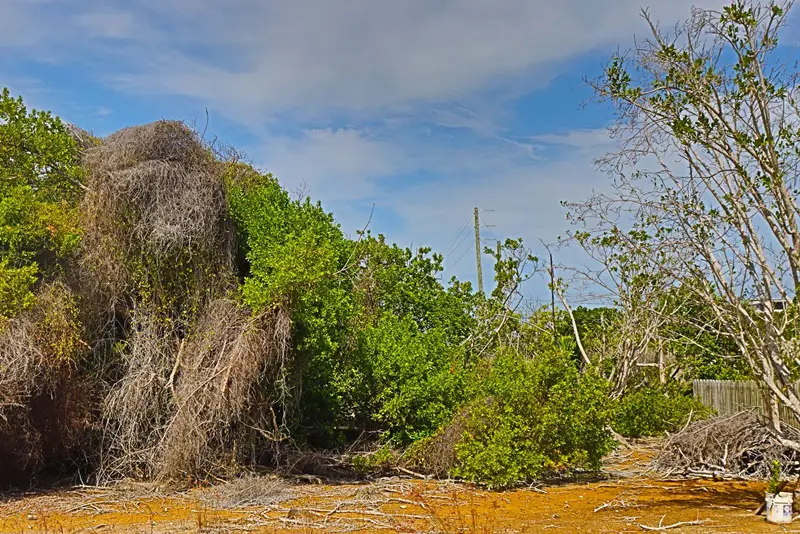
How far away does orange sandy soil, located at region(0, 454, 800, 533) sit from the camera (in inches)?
314

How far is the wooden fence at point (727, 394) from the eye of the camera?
15.0 m

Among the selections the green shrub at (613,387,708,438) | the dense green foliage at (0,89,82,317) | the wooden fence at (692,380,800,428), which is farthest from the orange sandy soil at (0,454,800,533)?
the wooden fence at (692,380,800,428)

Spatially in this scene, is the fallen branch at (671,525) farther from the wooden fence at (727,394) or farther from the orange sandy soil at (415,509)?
the wooden fence at (727,394)

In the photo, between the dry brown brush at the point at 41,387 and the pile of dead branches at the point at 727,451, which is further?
the pile of dead branches at the point at 727,451

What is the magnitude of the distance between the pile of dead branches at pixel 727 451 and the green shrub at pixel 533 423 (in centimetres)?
128

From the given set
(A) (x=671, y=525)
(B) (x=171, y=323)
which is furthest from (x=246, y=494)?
(A) (x=671, y=525)

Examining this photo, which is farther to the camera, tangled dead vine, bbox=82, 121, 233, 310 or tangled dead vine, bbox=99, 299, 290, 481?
tangled dead vine, bbox=82, 121, 233, 310

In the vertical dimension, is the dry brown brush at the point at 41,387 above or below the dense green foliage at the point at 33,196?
below

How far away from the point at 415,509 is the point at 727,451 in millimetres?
5060

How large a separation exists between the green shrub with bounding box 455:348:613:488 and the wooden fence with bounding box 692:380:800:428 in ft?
18.0

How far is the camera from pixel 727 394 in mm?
15477

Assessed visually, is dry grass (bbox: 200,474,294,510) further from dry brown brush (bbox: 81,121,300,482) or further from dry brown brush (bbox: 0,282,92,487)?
dry brown brush (bbox: 0,282,92,487)

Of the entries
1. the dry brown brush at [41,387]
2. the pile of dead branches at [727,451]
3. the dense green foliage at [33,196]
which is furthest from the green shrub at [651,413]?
the dense green foliage at [33,196]

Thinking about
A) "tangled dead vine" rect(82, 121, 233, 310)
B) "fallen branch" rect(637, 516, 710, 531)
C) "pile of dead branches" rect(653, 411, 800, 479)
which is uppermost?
"tangled dead vine" rect(82, 121, 233, 310)
